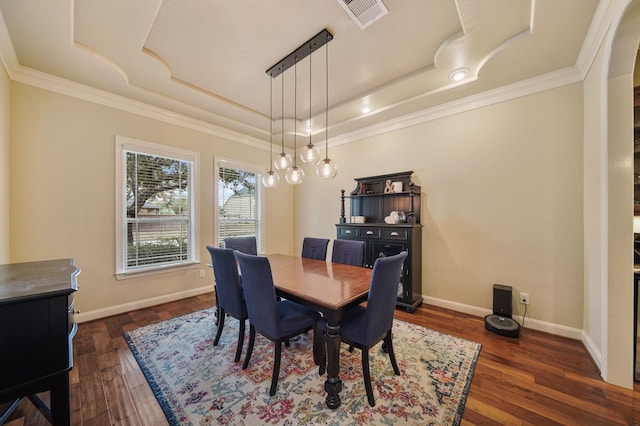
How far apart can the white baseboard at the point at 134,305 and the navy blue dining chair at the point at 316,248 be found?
198 centimetres

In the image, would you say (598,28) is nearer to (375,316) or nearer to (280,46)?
(280,46)

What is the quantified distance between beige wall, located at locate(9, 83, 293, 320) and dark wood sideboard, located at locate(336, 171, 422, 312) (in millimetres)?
2975

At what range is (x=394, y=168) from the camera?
12.6 ft

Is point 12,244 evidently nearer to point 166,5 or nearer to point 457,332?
point 166,5

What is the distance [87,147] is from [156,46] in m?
1.60

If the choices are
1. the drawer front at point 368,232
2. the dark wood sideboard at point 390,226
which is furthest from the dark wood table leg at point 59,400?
the drawer front at point 368,232

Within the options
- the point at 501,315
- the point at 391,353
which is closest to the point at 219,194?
the point at 391,353

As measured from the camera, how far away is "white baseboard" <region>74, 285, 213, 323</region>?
289cm

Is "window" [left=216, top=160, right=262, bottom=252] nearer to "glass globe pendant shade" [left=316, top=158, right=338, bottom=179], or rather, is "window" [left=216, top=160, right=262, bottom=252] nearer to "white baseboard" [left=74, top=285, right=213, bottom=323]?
"white baseboard" [left=74, top=285, right=213, bottom=323]

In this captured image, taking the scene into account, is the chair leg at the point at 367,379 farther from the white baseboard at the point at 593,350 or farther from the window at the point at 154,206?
the window at the point at 154,206

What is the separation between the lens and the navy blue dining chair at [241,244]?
10.8 feet

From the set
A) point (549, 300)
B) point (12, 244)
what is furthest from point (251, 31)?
point (549, 300)

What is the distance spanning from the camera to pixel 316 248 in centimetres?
326

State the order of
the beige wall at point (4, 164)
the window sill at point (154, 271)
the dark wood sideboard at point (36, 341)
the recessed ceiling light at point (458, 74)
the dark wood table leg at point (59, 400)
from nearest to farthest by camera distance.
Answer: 1. the dark wood sideboard at point (36, 341)
2. the dark wood table leg at point (59, 400)
3. the beige wall at point (4, 164)
4. the recessed ceiling light at point (458, 74)
5. the window sill at point (154, 271)
